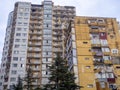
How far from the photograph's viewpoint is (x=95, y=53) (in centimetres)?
5394

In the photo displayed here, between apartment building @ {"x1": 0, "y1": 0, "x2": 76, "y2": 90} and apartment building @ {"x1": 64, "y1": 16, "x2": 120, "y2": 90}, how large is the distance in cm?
2210

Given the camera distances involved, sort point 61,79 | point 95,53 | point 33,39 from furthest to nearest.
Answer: point 33,39 → point 95,53 → point 61,79

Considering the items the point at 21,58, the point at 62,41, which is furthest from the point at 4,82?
the point at 62,41

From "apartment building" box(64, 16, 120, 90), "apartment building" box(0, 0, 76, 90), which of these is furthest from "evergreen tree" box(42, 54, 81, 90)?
"apartment building" box(0, 0, 76, 90)

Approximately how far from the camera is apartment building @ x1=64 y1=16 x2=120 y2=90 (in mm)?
49634

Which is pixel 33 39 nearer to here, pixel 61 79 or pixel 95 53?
pixel 95 53

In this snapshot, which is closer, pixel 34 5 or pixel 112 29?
pixel 112 29

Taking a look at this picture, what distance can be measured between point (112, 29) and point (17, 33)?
3916 centimetres

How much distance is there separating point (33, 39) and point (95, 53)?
33344 mm

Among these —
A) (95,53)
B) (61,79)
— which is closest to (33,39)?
(95,53)

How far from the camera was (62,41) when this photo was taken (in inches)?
3211

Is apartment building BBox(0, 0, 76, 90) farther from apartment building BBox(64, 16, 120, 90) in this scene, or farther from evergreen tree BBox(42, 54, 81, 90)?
evergreen tree BBox(42, 54, 81, 90)

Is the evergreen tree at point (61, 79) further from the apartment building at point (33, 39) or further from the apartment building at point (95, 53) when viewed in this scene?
the apartment building at point (33, 39)

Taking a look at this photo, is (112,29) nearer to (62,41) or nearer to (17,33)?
(62,41)
